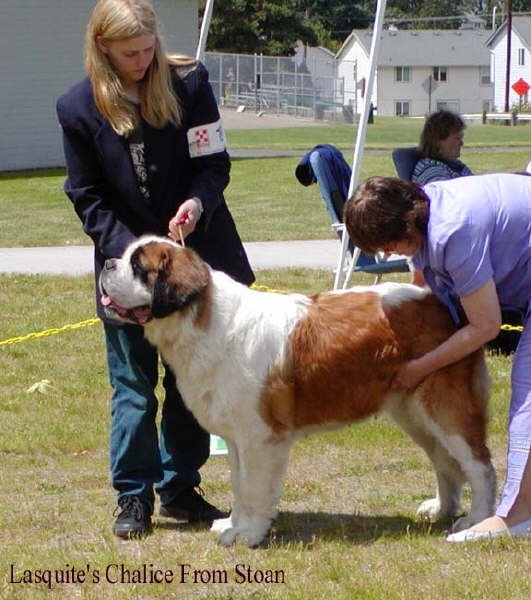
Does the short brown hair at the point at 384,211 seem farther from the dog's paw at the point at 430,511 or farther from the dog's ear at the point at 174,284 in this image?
the dog's paw at the point at 430,511

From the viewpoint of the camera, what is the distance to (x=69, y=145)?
531 cm

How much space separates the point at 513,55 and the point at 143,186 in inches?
3458

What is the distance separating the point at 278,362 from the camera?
16.8ft

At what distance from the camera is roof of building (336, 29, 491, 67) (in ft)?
305

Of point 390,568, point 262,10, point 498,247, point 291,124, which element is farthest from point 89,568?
point 262,10

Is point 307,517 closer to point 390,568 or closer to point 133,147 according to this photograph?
point 390,568

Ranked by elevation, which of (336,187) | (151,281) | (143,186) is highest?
(143,186)

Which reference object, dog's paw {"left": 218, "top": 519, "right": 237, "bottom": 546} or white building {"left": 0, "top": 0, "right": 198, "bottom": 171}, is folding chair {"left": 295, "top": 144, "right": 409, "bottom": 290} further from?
white building {"left": 0, "top": 0, "right": 198, "bottom": 171}

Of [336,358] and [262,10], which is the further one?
[262,10]

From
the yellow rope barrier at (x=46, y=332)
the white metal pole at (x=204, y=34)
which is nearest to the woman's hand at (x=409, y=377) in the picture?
the white metal pole at (x=204, y=34)

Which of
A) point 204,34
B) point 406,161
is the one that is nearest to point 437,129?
point 406,161

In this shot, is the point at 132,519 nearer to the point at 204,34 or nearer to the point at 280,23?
the point at 204,34

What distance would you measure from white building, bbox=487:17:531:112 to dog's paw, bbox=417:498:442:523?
83.2m

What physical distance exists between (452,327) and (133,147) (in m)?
1.64
